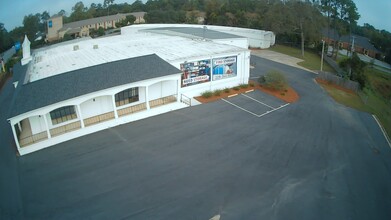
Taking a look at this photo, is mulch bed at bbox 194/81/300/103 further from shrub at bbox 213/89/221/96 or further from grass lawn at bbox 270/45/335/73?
grass lawn at bbox 270/45/335/73

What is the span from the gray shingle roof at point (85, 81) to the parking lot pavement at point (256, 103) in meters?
6.81

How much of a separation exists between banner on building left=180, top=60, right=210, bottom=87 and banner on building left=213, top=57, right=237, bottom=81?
3.37 feet

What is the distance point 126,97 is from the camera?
1025 inches

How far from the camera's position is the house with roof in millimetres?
21719

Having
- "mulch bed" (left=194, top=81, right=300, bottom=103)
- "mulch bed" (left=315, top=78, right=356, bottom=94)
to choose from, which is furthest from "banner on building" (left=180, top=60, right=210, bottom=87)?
"mulch bed" (left=315, top=78, right=356, bottom=94)

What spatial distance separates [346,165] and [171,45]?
2315 centimetres

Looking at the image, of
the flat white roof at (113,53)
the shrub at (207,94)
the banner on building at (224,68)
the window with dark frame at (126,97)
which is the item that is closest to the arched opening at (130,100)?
the window with dark frame at (126,97)

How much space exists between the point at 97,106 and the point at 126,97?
2.69 m

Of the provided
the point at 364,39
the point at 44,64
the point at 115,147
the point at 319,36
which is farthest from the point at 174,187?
the point at 364,39

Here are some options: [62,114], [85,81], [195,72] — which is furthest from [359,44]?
[62,114]

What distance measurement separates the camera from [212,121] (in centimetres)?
2475

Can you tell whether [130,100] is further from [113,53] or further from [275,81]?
[275,81]

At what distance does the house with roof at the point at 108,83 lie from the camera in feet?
71.3

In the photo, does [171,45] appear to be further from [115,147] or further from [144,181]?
[144,181]
